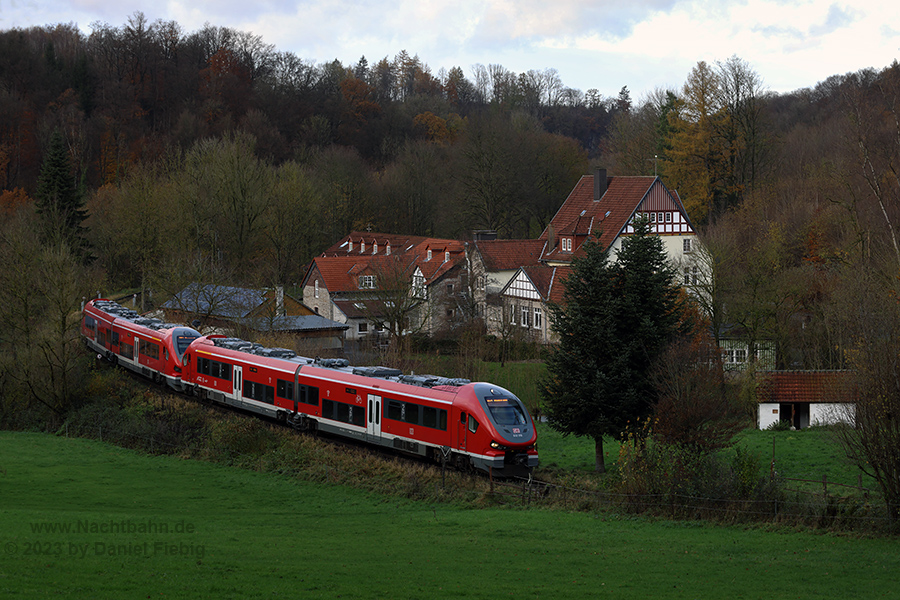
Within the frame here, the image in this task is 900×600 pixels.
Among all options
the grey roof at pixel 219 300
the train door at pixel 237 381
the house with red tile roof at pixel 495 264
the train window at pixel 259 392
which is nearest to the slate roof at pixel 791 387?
the house with red tile roof at pixel 495 264

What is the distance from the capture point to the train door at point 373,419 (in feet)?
87.0

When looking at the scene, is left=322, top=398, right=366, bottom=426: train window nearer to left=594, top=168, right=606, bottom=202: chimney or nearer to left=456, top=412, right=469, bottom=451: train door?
left=456, top=412, right=469, bottom=451: train door

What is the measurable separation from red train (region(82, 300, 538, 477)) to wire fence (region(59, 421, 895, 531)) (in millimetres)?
699

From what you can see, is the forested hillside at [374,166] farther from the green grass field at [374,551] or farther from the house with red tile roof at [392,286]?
the green grass field at [374,551]

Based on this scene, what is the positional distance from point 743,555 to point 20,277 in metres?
38.1

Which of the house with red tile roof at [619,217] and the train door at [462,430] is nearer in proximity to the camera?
the train door at [462,430]

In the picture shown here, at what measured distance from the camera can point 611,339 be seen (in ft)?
84.3

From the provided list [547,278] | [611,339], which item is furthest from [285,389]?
[547,278]

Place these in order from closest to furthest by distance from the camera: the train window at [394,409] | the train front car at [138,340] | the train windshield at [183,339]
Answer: the train window at [394,409]
the train windshield at [183,339]
the train front car at [138,340]

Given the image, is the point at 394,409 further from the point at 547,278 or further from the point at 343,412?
the point at 547,278

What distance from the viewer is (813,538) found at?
1847cm

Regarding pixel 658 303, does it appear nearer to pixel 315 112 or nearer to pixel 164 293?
pixel 164 293

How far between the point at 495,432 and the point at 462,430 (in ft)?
3.83

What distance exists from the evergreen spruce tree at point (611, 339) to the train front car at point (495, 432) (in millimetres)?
2869
